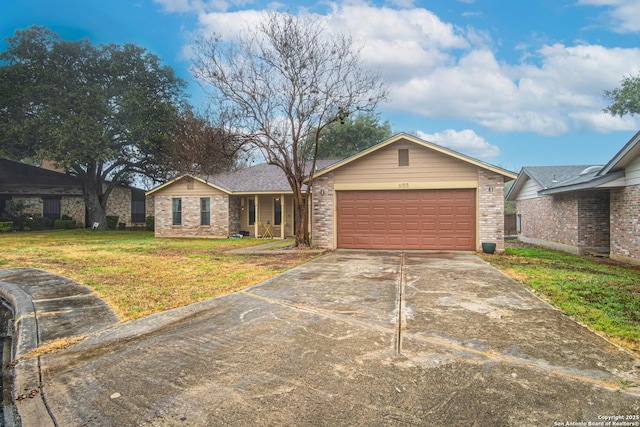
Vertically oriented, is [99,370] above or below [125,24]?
below

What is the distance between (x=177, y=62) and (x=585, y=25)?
24.0m

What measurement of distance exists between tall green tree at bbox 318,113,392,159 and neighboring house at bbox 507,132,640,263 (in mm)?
16395

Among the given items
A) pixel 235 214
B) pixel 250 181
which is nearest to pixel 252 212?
pixel 235 214

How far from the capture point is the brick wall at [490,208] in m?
13.1

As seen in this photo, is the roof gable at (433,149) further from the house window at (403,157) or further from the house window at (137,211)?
the house window at (137,211)

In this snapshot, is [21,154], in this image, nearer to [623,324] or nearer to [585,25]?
[623,324]

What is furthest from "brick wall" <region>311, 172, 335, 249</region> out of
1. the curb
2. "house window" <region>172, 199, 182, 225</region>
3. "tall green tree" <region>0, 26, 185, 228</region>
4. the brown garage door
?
"tall green tree" <region>0, 26, 185, 228</region>

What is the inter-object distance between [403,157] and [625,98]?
26741 millimetres

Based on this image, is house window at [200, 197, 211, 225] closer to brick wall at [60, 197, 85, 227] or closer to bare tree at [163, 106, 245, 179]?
bare tree at [163, 106, 245, 179]

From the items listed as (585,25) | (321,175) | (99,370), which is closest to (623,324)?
(99,370)

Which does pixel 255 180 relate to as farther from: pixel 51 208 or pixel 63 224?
pixel 51 208

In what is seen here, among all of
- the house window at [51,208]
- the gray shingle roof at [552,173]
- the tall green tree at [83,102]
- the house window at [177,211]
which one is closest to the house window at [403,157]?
the gray shingle roof at [552,173]

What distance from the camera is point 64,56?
78.0 ft

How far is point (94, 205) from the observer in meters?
26.5
